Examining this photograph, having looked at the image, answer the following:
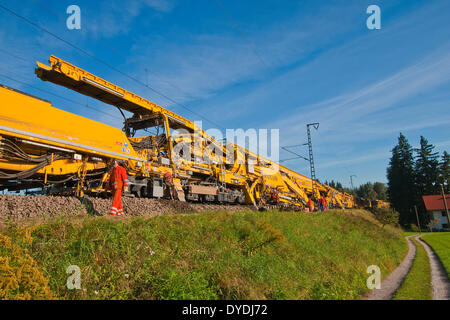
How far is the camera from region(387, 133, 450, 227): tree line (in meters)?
49.8

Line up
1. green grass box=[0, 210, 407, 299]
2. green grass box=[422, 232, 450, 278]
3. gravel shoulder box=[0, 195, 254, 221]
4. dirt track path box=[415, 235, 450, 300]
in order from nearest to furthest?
green grass box=[0, 210, 407, 299] < gravel shoulder box=[0, 195, 254, 221] < dirt track path box=[415, 235, 450, 300] < green grass box=[422, 232, 450, 278]

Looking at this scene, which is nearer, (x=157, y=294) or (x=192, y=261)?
(x=157, y=294)

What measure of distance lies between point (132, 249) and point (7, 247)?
5.98ft

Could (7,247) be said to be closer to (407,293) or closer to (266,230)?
(266,230)

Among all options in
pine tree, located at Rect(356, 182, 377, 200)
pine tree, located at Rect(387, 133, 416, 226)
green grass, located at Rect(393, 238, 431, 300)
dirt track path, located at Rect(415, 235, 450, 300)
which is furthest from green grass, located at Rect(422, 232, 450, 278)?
pine tree, located at Rect(356, 182, 377, 200)

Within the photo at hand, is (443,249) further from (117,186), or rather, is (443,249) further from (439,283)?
(117,186)

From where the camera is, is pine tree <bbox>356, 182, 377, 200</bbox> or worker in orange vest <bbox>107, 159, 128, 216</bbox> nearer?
worker in orange vest <bbox>107, 159, 128, 216</bbox>

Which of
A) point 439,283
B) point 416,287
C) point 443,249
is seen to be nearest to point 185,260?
point 416,287

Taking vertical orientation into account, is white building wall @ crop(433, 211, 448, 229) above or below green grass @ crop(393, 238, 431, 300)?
above

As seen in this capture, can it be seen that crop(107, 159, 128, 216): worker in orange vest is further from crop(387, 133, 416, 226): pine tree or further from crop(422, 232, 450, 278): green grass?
crop(387, 133, 416, 226): pine tree

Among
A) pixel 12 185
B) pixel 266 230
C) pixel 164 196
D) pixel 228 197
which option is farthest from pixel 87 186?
pixel 228 197

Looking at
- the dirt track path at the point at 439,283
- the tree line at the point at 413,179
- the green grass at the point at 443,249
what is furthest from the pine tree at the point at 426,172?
the dirt track path at the point at 439,283

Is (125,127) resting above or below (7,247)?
above
